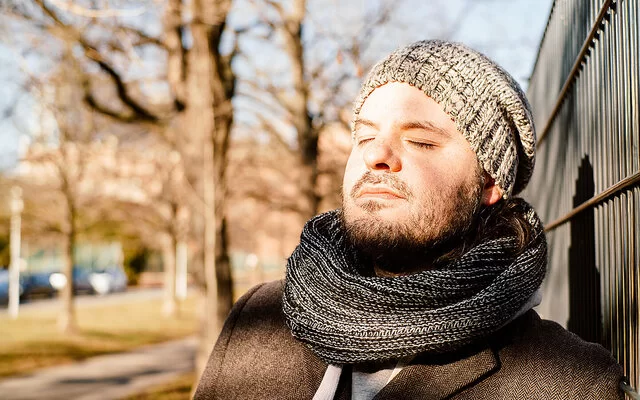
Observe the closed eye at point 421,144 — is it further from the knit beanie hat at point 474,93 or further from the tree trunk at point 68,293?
the tree trunk at point 68,293

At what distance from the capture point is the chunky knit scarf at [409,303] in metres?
1.72

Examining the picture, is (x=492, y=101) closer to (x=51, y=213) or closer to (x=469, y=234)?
(x=469, y=234)

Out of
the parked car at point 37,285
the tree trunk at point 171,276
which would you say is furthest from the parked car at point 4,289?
the tree trunk at point 171,276

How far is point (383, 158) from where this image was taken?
1829 millimetres

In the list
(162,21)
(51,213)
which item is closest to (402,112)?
(162,21)

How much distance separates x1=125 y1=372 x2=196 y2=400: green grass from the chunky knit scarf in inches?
356

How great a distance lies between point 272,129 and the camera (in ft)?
39.3

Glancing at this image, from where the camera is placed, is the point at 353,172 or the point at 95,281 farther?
the point at 95,281

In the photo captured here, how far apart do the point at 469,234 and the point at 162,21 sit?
6708 mm

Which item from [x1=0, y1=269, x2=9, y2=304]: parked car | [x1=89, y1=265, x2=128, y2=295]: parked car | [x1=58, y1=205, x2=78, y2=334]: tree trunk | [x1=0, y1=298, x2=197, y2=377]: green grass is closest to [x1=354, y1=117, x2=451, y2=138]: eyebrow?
[x1=0, y1=298, x2=197, y2=377]: green grass

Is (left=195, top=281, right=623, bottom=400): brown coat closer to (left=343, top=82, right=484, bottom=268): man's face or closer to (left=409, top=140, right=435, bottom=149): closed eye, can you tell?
(left=343, top=82, right=484, bottom=268): man's face

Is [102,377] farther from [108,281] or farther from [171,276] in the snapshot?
[108,281]

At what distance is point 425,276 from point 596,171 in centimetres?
67

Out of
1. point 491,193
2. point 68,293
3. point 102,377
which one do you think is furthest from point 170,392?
point 491,193
